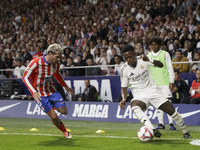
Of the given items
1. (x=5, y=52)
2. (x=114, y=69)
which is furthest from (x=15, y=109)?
(x=5, y=52)

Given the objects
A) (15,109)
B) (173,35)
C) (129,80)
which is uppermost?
(173,35)

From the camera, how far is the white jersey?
23.8ft

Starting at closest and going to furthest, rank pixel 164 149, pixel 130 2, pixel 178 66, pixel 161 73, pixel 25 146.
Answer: pixel 164 149 → pixel 25 146 → pixel 161 73 → pixel 178 66 → pixel 130 2

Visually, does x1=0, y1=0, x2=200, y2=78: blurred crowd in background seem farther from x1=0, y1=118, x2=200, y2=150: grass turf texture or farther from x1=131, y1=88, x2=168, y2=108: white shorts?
x1=131, y1=88, x2=168, y2=108: white shorts

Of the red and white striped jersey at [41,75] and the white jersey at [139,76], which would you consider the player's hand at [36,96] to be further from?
the white jersey at [139,76]

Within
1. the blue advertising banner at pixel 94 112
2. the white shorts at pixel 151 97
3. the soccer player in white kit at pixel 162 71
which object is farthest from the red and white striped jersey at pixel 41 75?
the blue advertising banner at pixel 94 112

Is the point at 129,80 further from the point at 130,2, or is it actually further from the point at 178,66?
the point at 130,2

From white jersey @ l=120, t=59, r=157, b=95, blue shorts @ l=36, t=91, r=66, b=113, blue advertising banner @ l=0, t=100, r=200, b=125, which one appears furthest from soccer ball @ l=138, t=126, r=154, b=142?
blue advertising banner @ l=0, t=100, r=200, b=125

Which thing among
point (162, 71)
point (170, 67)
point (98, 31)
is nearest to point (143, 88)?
point (170, 67)

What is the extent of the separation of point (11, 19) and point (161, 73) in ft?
56.4

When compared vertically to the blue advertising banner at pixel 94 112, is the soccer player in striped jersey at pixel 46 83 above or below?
above

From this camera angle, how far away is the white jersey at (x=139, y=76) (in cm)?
725

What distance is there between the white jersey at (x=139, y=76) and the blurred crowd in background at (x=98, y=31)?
4.91 metres

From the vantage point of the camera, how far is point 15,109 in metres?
14.5
